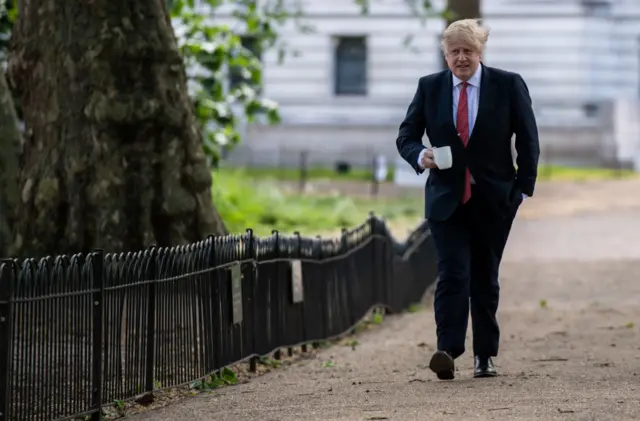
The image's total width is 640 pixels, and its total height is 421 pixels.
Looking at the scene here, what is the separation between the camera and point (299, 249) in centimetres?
1300

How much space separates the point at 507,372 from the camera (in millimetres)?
10539

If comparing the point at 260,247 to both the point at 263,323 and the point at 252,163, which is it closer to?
the point at 263,323

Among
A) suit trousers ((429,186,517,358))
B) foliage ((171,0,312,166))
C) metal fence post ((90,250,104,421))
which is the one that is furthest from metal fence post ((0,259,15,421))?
foliage ((171,0,312,166))

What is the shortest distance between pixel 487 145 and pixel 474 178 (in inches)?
8.2

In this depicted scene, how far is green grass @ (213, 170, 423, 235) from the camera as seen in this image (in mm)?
26406

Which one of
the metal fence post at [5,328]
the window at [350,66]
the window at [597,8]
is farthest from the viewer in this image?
the window at [350,66]

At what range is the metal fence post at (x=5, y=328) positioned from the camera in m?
7.80

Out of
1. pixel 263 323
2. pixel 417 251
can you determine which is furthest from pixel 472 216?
pixel 417 251

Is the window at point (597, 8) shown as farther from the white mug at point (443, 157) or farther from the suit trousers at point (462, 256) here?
the white mug at point (443, 157)

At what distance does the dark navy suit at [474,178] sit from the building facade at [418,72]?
39287 mm

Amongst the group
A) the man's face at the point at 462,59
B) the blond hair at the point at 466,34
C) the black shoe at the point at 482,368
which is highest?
the blond hair at the point at 466,34

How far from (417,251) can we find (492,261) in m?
9.46

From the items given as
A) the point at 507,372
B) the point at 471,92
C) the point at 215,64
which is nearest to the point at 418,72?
the point at 215,64

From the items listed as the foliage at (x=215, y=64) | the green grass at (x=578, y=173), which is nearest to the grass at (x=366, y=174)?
the green grass at (x=578, y=173)
